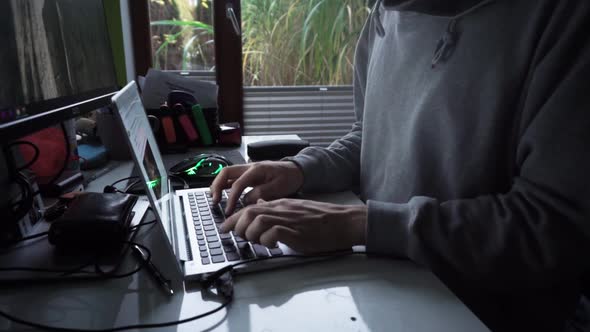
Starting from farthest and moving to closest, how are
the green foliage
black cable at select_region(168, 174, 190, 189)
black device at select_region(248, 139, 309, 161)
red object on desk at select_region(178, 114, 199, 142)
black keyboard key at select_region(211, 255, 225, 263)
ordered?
the green foliage → red object on desk at select_region(178, 114, 199, 142) → black device at select_region(248, 139, 309, 161) → black cable at select_region(168, 174, 190, 189) → black keyboard key at select_region(211, 255, 225, 263)

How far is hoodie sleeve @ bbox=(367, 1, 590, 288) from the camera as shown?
503 mm

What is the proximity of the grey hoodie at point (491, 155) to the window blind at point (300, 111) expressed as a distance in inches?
54.2

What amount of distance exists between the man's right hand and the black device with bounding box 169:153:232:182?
0.18 m

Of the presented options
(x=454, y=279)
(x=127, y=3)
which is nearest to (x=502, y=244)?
(x=454, y=279)

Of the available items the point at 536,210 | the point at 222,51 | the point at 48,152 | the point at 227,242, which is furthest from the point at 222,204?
the point at 222,51

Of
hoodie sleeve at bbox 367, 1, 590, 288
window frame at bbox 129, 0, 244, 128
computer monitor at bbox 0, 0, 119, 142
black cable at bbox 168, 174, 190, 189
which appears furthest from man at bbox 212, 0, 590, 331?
window frame at bbox 129, 0, 244, 128

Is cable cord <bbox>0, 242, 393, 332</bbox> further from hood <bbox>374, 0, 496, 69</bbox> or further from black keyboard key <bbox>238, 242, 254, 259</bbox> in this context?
hood <bbox>374, 0, 496, 69</bbox>

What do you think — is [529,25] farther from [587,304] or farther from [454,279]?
[587,304]

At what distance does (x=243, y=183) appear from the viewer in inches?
29.6

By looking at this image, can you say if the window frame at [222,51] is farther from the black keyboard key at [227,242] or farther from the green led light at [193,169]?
the black keyboard key at [227,242]

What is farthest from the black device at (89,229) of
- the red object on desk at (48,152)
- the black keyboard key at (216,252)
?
the red object on desk at (48,152)

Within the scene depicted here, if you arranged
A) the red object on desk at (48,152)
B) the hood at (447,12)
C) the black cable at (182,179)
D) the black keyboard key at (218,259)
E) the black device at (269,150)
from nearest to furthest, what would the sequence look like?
the black keyboard key at (218,259), the hood at (447,12), the red object on desk at (48,152), the black cable at (182,179), the black device at (269,150)

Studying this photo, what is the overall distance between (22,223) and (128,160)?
20.1 inches

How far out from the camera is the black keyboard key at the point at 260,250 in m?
0.57
